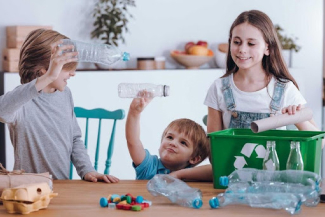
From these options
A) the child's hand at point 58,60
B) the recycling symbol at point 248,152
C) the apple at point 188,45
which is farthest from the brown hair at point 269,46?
the apple at point 188,45

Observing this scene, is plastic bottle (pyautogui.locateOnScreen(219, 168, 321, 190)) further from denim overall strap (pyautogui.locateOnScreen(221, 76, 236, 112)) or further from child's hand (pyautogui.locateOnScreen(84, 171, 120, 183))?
denim overall strap (pyautogui.locateOnScreen(221, 76, 236, 112))

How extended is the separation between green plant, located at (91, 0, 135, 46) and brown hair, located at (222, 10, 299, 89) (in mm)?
1996

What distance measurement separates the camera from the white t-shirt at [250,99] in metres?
2.40

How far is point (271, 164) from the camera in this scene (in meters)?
1.91

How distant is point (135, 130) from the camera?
2270mm

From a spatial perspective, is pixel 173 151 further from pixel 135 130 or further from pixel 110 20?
pixel 110 20

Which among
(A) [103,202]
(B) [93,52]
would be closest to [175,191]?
(A) [103,202]

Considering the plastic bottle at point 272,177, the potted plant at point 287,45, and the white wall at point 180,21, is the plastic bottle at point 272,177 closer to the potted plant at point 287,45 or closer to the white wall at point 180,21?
the white wall at point 180,21

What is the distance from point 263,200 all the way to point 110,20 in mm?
2830

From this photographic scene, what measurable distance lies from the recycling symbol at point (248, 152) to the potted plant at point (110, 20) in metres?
2.54

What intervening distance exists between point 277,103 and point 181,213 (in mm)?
826

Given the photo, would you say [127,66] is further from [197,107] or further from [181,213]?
[181,213]

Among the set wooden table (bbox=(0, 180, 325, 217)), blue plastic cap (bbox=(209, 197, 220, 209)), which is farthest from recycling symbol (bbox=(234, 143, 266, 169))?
blue plastic cap (bbox=(209, 197, 220, 209))

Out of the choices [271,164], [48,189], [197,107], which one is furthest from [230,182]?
[197,107]
